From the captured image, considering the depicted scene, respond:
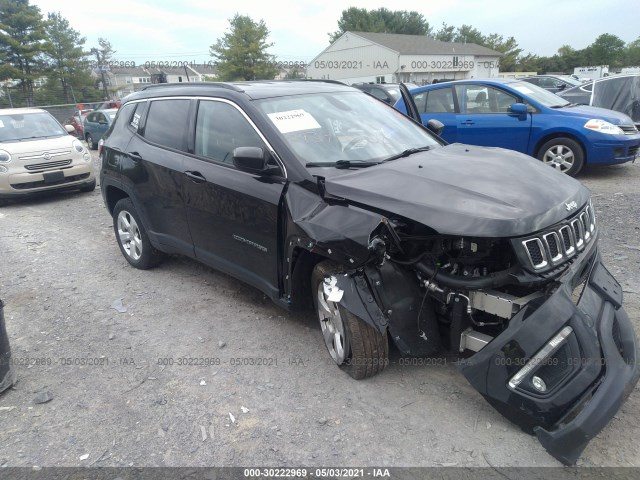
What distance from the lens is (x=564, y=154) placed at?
303 inches

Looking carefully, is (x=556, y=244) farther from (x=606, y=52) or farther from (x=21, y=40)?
(x=606, y=52)

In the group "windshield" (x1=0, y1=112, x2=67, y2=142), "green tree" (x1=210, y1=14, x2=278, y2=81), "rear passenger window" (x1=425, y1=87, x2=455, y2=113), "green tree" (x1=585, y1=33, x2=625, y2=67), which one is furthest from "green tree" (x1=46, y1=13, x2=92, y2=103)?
"green tree" (x1=585, y1=33, x2=625, y2=67)

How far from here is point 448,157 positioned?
349 cm

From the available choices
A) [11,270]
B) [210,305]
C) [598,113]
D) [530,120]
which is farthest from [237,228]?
[598,113]

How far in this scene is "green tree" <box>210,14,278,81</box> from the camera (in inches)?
1746

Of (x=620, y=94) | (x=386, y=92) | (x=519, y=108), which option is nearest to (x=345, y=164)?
(x=519, y=108)

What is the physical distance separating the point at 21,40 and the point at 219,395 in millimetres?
47041

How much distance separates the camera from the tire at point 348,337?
2934 mm

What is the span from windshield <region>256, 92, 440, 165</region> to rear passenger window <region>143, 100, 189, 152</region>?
0.95m

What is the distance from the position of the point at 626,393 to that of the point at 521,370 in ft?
1.63

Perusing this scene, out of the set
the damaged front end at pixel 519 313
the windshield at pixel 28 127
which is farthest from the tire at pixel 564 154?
the windshield at pixel 28 127

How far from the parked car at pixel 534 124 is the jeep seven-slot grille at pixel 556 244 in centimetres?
542

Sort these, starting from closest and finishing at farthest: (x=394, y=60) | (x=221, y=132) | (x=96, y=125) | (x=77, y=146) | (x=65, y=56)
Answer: (x=221, y=132) → (x=77, y=146) → (x=96, y=125) → (x=65, y=56) → (x=394, y=60)

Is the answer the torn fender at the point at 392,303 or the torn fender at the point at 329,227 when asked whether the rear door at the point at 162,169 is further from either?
the torn fender at the point at 392,303
